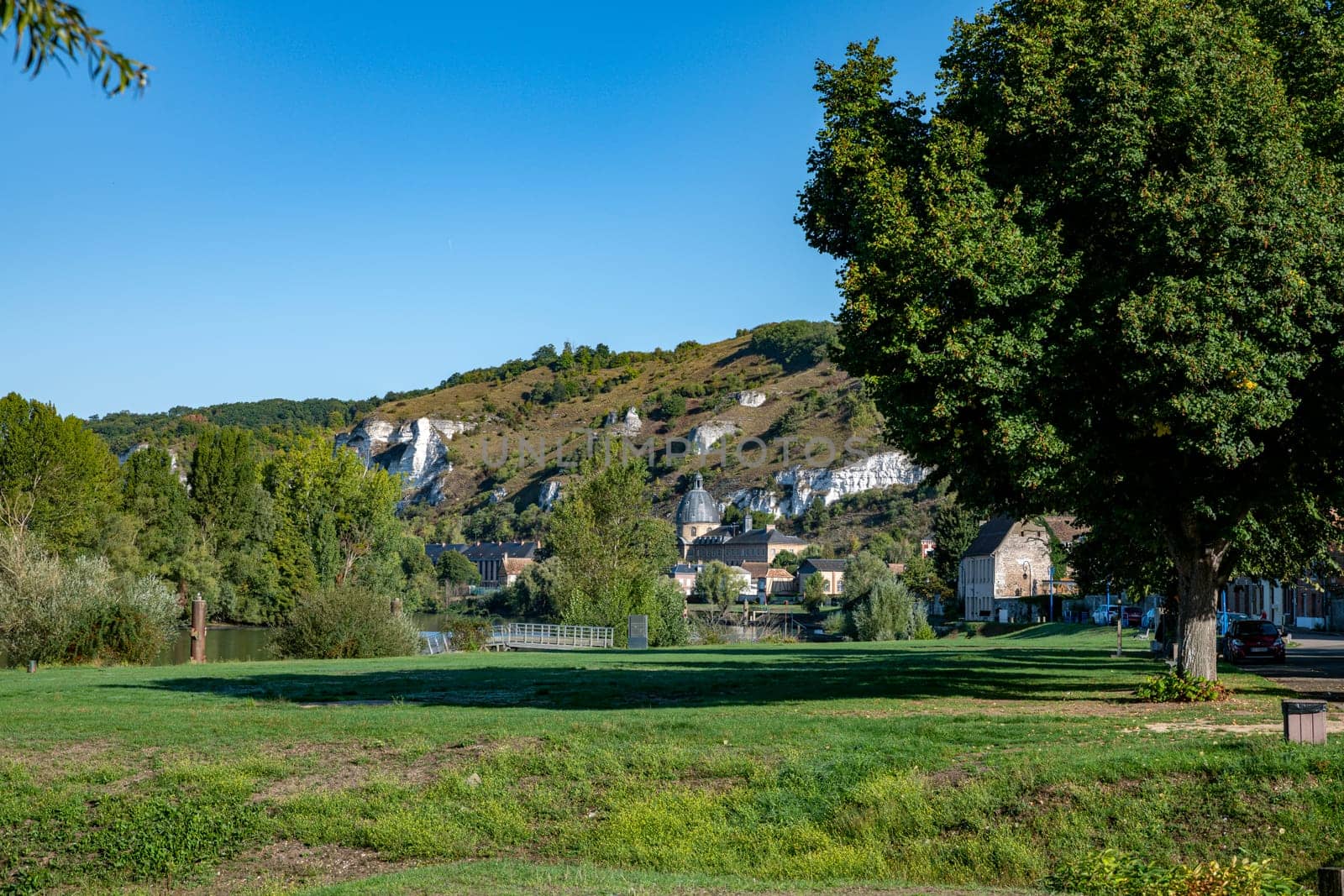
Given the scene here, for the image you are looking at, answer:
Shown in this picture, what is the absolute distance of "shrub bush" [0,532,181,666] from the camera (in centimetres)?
3516

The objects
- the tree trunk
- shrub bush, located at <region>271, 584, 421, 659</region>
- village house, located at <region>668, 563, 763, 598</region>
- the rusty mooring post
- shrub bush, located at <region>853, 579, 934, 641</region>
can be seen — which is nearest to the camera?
the tree trunk

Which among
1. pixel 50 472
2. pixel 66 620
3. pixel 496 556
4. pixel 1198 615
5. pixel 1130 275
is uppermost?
pixel 50 472

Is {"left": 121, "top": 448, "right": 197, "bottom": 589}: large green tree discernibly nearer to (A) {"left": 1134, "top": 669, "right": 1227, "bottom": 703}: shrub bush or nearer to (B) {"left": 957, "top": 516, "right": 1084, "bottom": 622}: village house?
(A) {"left": 1134, "top": 669, "right": 1227, "bottom": 703}: shrub bush

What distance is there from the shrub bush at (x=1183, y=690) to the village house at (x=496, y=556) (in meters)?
152

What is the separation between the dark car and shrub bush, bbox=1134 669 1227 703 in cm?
1918

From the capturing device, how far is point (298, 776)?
1488cm

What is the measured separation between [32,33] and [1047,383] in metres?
16.2

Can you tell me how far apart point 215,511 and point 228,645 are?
886 inches

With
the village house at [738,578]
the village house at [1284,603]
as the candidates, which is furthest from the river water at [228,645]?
the village house at [738,578]

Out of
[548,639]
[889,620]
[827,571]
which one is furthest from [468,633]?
[827,571]

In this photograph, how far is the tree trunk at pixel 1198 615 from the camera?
68.2 ft

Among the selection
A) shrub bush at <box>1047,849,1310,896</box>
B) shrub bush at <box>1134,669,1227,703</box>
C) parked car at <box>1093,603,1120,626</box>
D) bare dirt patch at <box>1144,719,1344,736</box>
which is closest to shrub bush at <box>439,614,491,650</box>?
parked car at <box>1093,603,1120,626</box>

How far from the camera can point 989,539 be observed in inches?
4328

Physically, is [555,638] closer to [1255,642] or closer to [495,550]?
[1255,642]
